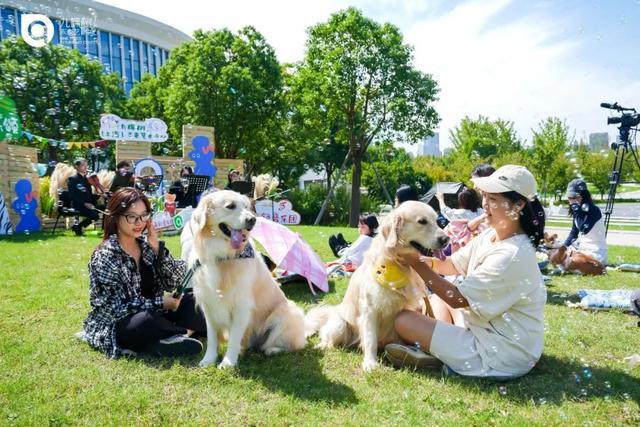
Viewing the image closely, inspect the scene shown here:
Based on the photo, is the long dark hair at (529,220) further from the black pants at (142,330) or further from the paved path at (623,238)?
the paved path at (623,238)

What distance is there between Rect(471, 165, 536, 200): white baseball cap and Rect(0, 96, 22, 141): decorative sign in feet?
42.5

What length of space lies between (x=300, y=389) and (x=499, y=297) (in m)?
1.54

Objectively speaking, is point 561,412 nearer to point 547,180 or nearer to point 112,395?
point 112,395

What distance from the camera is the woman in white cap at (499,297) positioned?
284 centimetres

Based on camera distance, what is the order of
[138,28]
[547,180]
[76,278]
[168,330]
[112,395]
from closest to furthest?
[112,395] → [168,330] → [76,278] → [547,180] → [138,28]

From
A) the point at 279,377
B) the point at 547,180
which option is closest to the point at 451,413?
the point at 279,377

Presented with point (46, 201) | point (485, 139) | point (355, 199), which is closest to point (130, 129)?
point (46, 201)

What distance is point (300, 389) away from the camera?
9.70 ft

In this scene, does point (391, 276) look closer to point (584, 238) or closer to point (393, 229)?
point (393, 229)

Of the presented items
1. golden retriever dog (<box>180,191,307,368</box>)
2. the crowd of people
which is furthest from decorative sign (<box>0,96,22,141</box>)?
golden retriever dog (<box>180,191,307,368</box>)

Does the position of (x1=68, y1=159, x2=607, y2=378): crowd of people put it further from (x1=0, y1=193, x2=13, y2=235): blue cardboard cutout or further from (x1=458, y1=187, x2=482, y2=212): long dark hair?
(x1=0, y1=193, x2=13, y2=235): blue cardboard cutout

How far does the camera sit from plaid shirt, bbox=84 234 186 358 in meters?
3.42

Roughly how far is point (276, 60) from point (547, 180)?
15296 millimetres

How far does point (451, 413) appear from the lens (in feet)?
8.58
